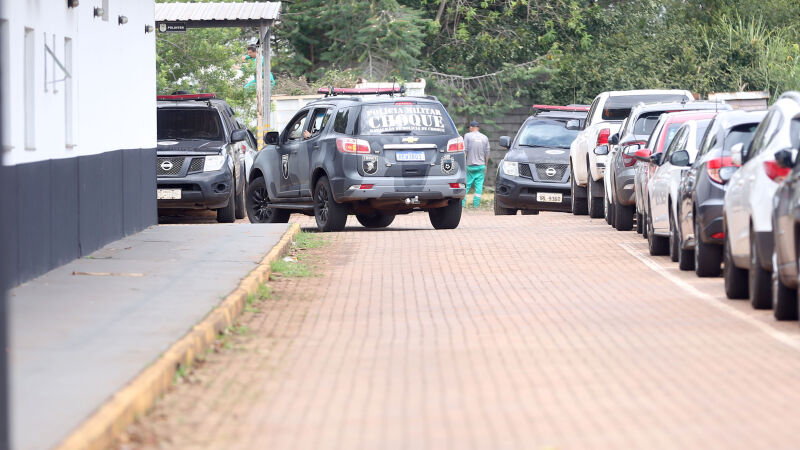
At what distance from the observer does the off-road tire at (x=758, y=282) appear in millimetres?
11590

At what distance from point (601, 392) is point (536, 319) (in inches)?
130

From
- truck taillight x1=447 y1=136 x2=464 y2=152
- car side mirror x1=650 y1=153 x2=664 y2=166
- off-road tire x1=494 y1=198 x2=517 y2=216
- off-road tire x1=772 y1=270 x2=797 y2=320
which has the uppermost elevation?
truck taillight x1=447 y1=136 x2=464 y2=152

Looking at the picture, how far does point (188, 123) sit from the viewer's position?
24938 mm

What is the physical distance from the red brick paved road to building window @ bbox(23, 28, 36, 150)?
2.59m

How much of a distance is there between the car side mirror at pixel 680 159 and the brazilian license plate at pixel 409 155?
19.6 feet

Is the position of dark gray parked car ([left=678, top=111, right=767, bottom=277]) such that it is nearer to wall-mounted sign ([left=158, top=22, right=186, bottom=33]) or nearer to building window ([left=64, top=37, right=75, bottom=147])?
building window ([left=64, top=37, right=75, bottom=147])

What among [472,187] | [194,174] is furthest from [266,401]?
[472,187]

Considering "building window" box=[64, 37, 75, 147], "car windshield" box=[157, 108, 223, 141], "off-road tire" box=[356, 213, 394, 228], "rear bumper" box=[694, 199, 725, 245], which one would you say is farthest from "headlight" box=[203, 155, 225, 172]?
"rear bumper" box=[694, 199, 725, 245]

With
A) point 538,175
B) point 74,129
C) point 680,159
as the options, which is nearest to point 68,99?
point 74,129

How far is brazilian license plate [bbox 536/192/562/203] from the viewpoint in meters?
26.7

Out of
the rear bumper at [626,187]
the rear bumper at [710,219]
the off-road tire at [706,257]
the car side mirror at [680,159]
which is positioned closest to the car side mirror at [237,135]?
the rear bumper at [626,187]

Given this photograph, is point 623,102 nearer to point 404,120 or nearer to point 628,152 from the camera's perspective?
point 628,152

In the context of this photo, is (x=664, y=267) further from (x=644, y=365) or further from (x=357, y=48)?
(x=357, y=48)

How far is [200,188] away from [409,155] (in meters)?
4.31
